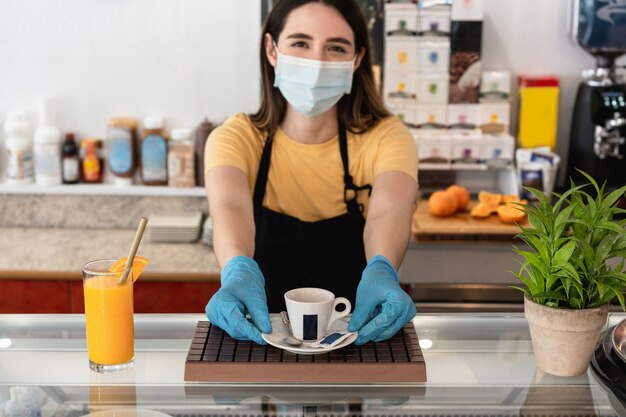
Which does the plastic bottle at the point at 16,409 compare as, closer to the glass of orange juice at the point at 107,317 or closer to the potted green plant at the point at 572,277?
the glass of orange juice at the point at 107,317

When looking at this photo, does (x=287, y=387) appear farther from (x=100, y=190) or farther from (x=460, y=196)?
(x=100, y=190)

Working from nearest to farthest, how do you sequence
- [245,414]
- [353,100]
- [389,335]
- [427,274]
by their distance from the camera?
1. [245,414]
2. [389,335]
3. [353,100]
4. [427,274]

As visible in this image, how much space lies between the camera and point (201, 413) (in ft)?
4.17

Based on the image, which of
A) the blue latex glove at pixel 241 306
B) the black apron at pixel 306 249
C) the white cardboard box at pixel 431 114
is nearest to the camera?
the blue latex glove at pixel 241 306

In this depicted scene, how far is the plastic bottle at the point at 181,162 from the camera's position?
343 centimetres

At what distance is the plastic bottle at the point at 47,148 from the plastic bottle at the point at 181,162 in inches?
18.1

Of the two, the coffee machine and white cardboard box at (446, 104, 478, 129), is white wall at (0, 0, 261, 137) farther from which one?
the coffee machine

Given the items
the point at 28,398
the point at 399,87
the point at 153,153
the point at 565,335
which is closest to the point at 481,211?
the point at 399,87

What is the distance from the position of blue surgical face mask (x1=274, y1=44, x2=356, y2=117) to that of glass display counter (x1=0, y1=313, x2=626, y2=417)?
0.85 m

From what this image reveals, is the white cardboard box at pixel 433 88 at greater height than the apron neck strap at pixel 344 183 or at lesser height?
greater

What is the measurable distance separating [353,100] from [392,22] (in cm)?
102

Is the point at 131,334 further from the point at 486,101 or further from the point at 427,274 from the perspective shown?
the point at 486,101

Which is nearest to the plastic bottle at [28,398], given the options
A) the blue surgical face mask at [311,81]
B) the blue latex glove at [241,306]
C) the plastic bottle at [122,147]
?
the blue latex glove at [241,306]

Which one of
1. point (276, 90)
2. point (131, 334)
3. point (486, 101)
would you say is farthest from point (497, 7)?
point (131, 334)
